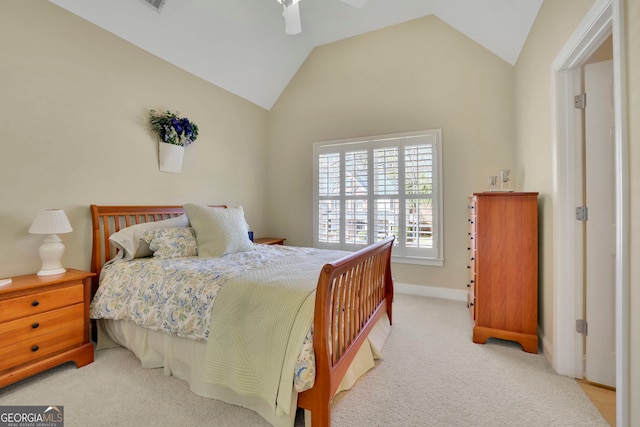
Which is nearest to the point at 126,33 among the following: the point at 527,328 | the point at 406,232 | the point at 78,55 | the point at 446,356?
the point at 78,55

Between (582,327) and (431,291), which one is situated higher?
(582,327)

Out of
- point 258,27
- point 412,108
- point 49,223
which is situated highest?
point 258,27

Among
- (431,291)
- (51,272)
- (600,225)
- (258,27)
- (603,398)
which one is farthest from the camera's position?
(431,291)

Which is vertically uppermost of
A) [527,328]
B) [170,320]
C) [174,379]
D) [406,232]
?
[406,232]

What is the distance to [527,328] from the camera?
7.39 ft

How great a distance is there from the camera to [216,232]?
259 centimetres

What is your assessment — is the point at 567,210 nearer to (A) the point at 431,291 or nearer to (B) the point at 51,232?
(A) the point at 431,291

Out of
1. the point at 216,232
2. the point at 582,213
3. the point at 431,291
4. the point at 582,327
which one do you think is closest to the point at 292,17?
the point at 216,232

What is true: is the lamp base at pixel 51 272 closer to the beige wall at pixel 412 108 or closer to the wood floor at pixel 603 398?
the beige wall at pixel 412 108

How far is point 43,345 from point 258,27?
375cm

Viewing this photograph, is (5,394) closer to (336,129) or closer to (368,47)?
(336,129)

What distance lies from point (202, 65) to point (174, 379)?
3.35 m

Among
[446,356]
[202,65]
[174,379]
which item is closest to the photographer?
[174,379]

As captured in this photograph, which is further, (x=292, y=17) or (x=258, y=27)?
(x=258, y=27)
